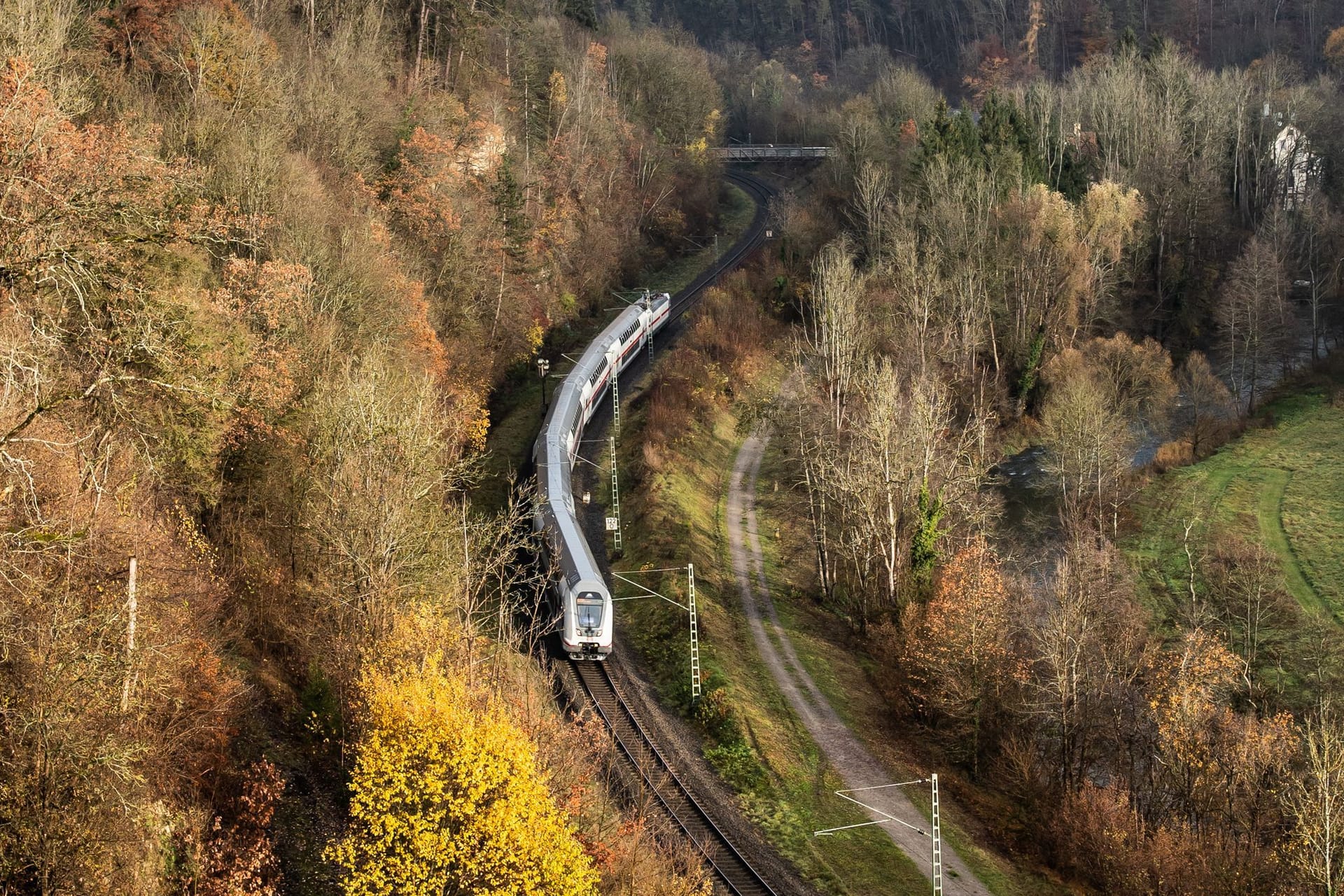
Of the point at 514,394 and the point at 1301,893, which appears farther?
the point at 514,394

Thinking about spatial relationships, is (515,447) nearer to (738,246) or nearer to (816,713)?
(816,713)

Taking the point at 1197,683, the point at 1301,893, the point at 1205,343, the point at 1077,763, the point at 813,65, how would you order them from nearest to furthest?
1. the point at 1301,893
2. the point at 1197,683
3. the point at 1077,763
4. the point at 1205,343
5. the point at 813,65

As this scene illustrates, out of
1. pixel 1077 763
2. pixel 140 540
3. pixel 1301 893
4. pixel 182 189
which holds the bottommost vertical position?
pixel 1077 763

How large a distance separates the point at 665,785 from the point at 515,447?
26380mm

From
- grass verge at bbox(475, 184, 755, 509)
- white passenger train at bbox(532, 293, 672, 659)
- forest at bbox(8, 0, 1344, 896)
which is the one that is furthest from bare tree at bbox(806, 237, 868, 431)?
grass verge at bbox(475, 184, 755, 509)

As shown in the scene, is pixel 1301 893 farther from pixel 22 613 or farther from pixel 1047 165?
pixel 1047 165

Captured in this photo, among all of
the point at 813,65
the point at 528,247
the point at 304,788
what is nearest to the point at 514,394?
the point at 528,247

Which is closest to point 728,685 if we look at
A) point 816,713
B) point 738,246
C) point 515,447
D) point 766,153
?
point 816,713

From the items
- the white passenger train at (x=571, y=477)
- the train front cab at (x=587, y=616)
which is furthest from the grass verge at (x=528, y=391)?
the train front cab at (x=587, y=616)

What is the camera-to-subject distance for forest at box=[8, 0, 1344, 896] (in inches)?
907

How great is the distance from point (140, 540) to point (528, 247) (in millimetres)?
46231

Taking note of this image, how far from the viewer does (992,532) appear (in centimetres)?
5412

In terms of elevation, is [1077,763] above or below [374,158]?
below

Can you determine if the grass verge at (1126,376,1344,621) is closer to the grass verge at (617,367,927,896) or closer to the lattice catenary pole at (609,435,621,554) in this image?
the grass verge at (617,367,927,896)
